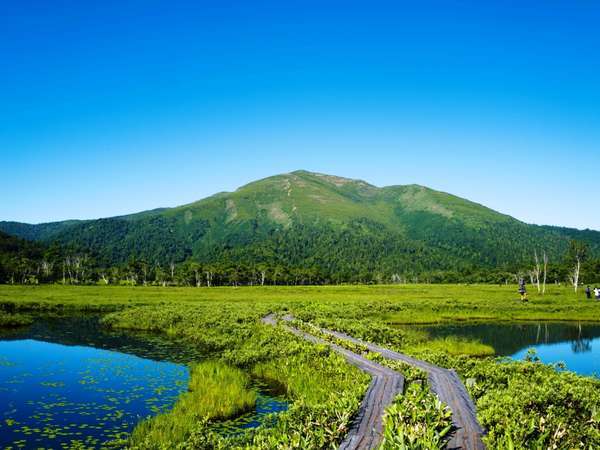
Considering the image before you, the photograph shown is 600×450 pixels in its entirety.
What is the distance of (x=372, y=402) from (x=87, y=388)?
60.2ft

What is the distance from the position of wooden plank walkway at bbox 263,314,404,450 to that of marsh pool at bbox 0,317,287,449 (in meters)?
5.53

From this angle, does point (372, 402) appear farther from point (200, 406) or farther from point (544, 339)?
point (544, 339)

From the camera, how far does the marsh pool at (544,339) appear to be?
37.9 m

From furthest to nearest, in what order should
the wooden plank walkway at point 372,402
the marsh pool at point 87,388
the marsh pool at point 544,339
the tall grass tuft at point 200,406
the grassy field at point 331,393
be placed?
the marsh pool at point 544,339 → the marsh pool at point 87,388 → the tall grass tuft at point 200,406 → the grassy field at point 331,393 → the wooden plank walkway at point 372,402

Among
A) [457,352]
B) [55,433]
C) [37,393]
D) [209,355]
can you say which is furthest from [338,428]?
[457,352]

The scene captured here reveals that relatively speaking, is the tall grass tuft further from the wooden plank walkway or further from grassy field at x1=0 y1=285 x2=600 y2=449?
the wooden plank walkway

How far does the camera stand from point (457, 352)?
127ft

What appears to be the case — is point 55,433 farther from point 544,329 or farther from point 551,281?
point 551,281

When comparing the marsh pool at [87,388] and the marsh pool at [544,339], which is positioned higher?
the marsh pool at [87,388]

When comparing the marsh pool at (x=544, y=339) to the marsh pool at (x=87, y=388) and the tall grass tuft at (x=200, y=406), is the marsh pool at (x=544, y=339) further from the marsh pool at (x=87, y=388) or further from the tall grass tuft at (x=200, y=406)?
the marsh pool at (x=87, y=388)

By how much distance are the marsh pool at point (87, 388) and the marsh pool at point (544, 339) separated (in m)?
27.8

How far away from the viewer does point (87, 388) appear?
2584 centimetres

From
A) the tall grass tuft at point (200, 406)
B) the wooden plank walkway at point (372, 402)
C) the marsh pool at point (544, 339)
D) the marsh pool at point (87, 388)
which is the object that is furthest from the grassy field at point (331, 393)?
the marsh pool at point (544, 339)

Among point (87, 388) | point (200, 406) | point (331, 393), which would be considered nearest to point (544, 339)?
point (331, 393)
